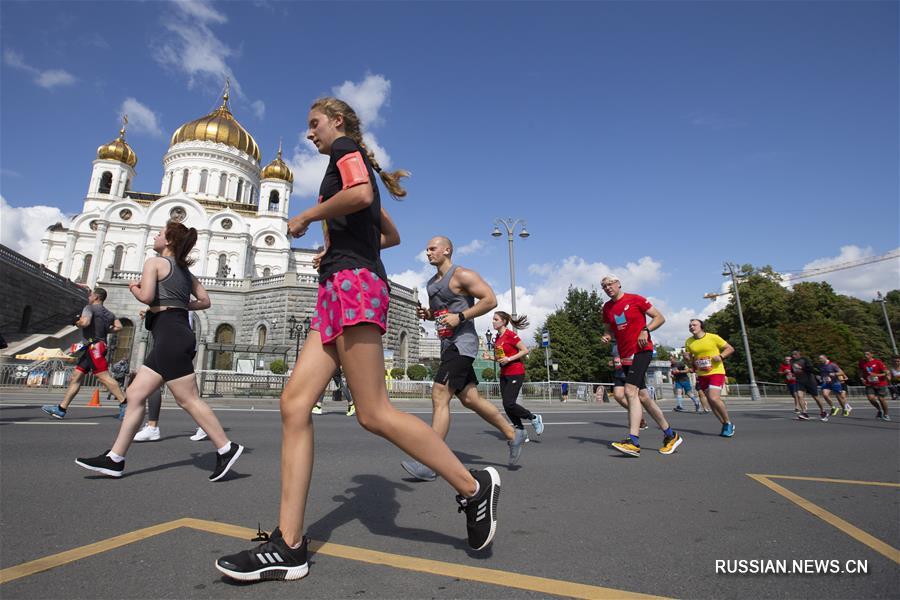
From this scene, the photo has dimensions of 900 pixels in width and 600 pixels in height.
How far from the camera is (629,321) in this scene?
6.01 meters

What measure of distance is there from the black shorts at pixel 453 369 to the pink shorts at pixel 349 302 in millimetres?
2205

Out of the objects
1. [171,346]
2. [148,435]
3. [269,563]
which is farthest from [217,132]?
[269,563]

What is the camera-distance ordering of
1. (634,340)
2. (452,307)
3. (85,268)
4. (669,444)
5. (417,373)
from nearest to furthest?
1. (452,307)
2. (669,444)
3. (634,340)
4. (417,373)
5. (85,268)

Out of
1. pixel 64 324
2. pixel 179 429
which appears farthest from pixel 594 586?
pixel 64 324

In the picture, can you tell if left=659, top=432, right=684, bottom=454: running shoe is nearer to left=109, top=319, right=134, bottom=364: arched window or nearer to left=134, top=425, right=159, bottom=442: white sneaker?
left=134, top=425, right=159, bottom=442: white sneaker

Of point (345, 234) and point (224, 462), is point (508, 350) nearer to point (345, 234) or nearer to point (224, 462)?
point (224, 462)

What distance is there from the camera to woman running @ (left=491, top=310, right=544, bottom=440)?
592 cm

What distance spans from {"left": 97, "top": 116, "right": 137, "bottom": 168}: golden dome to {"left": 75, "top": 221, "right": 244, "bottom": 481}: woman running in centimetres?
6672

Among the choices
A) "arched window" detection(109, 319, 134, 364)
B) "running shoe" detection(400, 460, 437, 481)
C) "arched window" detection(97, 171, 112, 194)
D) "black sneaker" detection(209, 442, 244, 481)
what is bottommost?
"running shoe" detection(400, 460, 437, 481)

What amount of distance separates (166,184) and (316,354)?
64308 mm

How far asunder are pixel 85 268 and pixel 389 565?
60128 mm

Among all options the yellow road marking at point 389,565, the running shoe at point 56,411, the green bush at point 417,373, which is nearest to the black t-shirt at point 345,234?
the yellow road marking at point 389,565

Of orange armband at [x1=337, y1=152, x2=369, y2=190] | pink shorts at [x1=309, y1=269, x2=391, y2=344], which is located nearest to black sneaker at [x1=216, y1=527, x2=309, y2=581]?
pink shorts at [x1=309, y1=269, x2=391, y2=344]

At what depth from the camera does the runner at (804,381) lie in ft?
38.5
